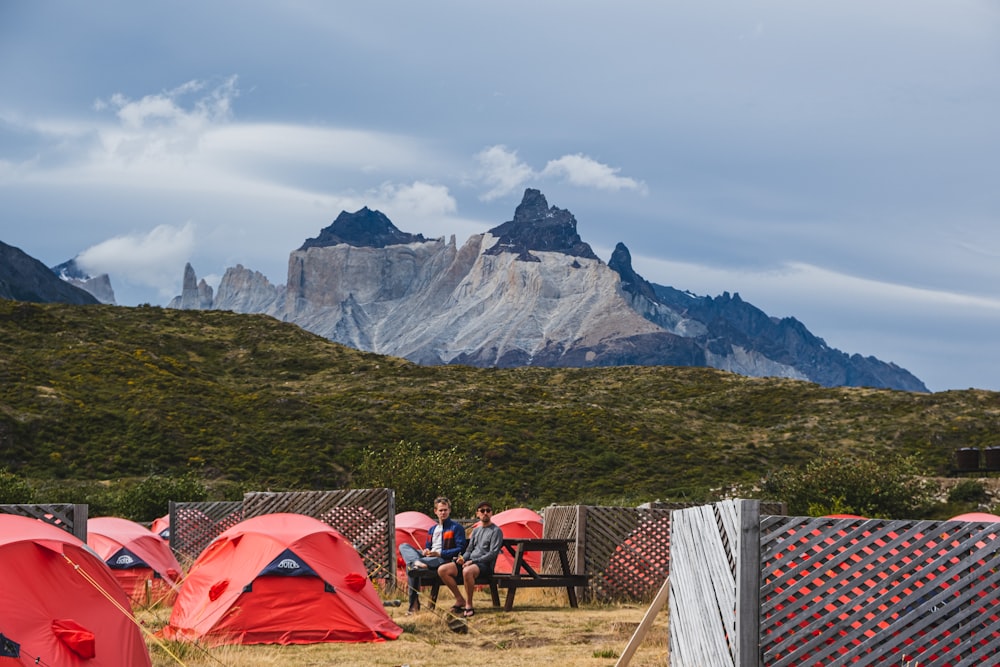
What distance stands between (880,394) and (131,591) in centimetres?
5519

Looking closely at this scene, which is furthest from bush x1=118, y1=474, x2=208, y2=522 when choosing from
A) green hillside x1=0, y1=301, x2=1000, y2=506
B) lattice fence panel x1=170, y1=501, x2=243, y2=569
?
lattice fence panel x1=170, y1=501, x2=243, y2=569

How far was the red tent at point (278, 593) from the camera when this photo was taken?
10227 millimetres

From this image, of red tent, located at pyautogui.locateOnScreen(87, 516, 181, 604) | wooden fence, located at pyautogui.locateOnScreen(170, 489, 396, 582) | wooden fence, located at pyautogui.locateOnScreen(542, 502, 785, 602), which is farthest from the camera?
red tent, located at pyautogui.locateOnScreen(87, 516, 181, 604)

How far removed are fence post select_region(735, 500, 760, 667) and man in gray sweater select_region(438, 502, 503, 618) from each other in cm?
696

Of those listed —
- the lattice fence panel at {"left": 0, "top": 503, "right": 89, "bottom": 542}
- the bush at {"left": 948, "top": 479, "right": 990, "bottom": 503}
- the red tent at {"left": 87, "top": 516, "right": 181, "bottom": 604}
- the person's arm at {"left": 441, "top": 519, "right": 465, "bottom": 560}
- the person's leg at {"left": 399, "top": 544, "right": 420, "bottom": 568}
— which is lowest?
the bush at {"left": 948, "top": 479, "right": 990, "bottom": 503}

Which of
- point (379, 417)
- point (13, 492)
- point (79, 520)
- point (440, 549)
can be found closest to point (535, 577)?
point (440, 549)

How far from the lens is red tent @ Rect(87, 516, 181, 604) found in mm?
15188

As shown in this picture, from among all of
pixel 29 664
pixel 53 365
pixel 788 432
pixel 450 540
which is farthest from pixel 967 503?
pixel 53 365

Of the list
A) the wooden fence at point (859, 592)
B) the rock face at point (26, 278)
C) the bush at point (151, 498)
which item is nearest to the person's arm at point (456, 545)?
the wooden fence at point (859, 592)

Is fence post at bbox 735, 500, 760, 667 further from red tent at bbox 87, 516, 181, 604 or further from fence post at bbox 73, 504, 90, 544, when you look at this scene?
red tent at bbox 87, 516, 181, 604

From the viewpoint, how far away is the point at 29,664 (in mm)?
6477

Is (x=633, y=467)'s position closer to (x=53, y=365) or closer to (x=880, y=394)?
(x=880, y=394)

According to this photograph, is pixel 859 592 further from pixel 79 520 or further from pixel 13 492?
pixel 13 492

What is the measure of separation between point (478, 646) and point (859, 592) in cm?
497
